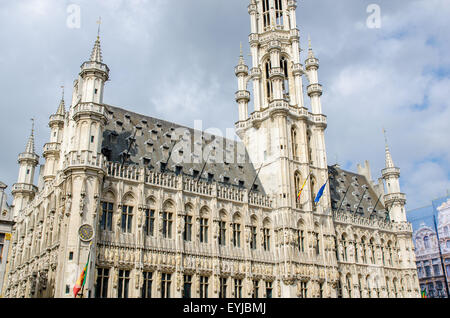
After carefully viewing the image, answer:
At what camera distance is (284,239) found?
159ft

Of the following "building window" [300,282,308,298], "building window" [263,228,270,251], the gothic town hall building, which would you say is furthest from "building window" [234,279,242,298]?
"building window" [300,282,308,298]

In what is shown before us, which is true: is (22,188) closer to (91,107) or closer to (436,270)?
(91,107)

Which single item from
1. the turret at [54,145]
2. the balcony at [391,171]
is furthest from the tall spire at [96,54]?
the balcony at [391,171]

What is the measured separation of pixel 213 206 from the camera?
150ft

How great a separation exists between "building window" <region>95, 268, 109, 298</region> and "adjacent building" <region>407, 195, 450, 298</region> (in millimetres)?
47474

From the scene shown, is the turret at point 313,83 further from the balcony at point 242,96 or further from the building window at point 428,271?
the building window at point 428,271

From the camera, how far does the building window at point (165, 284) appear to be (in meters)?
40.0

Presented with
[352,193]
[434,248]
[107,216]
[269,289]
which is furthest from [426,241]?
[107,216]

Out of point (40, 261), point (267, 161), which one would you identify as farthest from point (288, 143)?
point (40, 261)

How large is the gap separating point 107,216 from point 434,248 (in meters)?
52.9

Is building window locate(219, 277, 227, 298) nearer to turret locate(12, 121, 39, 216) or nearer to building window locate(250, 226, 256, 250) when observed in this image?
building window locate(250, 226, 256, 250)

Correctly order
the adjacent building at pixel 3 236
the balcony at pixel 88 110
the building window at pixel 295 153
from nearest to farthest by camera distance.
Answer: the balcony at pixel 88 110 < the adjacent building at pixel 3 236 < the building window at pixel 295 153

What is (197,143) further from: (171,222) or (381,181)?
(381,181)

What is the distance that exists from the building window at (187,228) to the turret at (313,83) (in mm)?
24122
